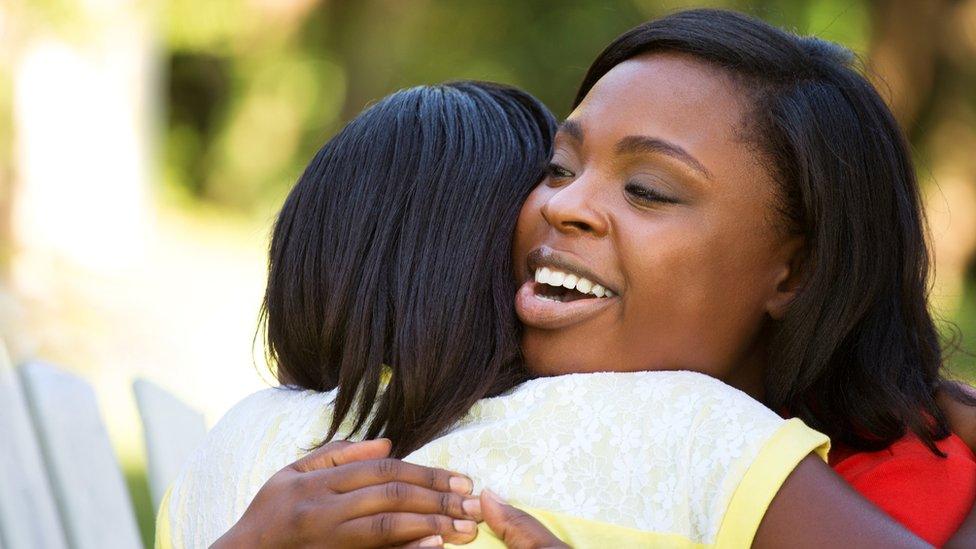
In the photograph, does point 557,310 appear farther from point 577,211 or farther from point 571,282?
point 577,211

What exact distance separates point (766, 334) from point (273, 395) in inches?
35.7

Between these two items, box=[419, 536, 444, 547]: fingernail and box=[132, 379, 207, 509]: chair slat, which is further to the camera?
box=[132, 379, 207, 509]: chair slat

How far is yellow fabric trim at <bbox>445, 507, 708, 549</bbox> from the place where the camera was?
1.78m

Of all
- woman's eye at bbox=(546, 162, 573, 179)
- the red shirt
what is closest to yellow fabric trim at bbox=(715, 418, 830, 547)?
the red shirt

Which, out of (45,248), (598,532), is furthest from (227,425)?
(45,248)

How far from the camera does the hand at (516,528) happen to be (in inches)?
70.7

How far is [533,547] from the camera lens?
1.79 m

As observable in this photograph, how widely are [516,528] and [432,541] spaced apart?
124 mm

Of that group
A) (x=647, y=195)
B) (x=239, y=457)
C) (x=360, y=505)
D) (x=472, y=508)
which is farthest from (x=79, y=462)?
(x=647, y=195)

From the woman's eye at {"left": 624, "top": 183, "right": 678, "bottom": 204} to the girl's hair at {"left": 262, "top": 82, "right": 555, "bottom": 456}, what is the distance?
25cm

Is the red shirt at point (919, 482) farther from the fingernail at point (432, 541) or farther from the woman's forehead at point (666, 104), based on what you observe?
the fingernail at point (432, 541)

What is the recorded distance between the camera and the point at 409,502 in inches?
73.2

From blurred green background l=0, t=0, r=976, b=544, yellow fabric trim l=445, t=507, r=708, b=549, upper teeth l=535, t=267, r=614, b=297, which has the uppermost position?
upper teeth l=535, t=267, r=614, b=297

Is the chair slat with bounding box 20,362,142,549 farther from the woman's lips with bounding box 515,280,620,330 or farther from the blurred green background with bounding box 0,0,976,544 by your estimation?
the blurred green background with bounding box 0,0,976,544
